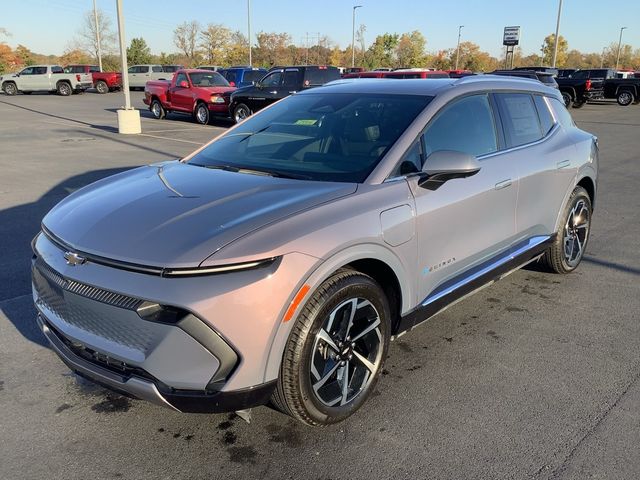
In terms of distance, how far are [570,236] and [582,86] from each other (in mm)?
28655

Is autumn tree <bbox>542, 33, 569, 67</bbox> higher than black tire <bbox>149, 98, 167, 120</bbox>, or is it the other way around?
autumn tree <bbox>542, 33, 569, 67</bbox>

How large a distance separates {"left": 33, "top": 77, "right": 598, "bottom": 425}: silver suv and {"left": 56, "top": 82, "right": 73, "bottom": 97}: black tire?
35.5 meters

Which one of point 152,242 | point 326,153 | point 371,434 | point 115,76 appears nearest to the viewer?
point 152,242

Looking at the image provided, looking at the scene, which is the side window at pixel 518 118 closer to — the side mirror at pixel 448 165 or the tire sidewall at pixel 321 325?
the side mirror at pixel 448 165

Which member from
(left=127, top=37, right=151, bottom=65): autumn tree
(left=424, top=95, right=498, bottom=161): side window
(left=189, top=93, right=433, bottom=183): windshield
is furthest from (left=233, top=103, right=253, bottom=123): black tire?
(left=127, top=37, right=151, bottom=65): autumn tree

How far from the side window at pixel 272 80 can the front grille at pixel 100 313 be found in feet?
52.8

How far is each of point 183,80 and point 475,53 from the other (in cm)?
8915

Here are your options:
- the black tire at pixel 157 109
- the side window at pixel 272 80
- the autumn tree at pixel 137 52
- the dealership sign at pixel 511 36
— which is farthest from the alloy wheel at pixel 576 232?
the autumn tree at pixel 137 52

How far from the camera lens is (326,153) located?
3594 millimetres

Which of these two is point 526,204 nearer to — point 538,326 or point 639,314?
point 538,326

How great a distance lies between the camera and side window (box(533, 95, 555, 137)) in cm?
477

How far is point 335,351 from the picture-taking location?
9.44ft

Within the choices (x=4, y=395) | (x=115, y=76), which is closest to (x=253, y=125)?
(x=4, y=395)

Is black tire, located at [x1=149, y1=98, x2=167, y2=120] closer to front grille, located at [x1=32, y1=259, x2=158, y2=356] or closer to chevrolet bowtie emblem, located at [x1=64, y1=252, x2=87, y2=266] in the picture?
front grille, located at [x1=32, y1=259, x2=158, y2=356]
